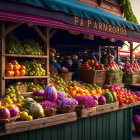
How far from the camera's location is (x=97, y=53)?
1091 cm

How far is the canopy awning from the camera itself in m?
3.62

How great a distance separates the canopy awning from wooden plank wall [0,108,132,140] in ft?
6.19

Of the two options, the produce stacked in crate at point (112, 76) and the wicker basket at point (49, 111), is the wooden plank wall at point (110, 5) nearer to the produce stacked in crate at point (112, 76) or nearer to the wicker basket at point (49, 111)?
the produce stacked in crate at point (112, 76)

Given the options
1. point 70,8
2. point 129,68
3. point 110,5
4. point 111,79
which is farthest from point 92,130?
point 110,5

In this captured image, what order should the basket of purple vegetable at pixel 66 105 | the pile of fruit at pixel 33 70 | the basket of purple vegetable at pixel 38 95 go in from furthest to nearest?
the pile of fruit at pixel 33 70, the basket of purple vegetable at pixel 38 95, the basket of purple vegetable at pixel 66 105

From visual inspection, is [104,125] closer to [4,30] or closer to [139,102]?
[139,102]

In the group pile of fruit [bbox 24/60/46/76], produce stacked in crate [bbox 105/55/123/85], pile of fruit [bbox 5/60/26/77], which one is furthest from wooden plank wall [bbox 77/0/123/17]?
pile of fruit [bbox 5/60/26/77]

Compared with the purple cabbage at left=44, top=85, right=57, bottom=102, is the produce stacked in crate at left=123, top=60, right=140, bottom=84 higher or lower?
higher

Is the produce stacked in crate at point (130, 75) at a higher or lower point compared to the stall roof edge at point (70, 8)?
lower

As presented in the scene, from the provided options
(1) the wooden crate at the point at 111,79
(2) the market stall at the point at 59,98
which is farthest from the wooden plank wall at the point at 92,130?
(1) the wooden crate at the point at 111,79

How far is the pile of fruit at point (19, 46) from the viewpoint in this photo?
458 cm

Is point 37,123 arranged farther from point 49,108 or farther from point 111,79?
point 111,79

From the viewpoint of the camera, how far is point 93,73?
21.9ft

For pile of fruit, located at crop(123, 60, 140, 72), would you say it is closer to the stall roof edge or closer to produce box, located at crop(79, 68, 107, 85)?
produce box, located at crop(79, 68, 107, 85)
